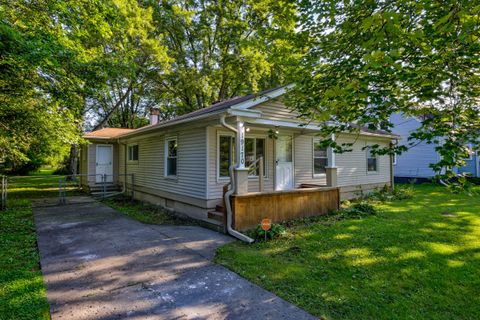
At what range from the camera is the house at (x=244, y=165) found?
21.4 feet

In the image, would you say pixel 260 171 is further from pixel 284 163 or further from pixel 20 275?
pixel 20 275

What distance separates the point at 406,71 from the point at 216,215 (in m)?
5.06

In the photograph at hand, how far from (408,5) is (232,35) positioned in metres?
16.4

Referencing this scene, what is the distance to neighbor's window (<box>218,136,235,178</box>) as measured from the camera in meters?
7.69

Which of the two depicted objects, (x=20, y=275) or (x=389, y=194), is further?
(x=389, y=194)

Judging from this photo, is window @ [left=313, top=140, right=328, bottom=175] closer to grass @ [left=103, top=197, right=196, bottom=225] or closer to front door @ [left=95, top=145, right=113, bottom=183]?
grass @ [left=103, top=197, right=196, bottom=225]

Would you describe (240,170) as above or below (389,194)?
above

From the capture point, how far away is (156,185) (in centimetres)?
985

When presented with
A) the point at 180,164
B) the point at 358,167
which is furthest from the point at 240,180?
the point at 358,167

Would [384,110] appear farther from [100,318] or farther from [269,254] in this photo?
[100,318]

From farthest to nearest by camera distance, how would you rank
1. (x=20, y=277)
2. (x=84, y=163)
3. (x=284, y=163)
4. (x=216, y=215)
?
(x=84, y=163) < (x=284, y=163) < (x=216, y=215) < (x=20, y=277)

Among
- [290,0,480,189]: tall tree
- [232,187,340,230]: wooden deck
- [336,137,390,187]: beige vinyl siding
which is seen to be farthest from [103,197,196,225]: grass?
[336,137,390,187]: beige vinyl siding

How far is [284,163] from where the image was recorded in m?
9.26

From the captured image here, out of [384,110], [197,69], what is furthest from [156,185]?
[197,69]
